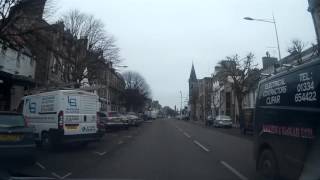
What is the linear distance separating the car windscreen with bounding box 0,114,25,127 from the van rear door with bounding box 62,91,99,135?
387 cm

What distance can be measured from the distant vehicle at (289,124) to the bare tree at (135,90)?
87.8 metres

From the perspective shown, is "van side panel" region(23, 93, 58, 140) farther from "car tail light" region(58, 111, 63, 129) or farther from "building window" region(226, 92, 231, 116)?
"building window" region(226, 92, 231, 116)

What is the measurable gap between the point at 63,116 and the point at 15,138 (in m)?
4.45

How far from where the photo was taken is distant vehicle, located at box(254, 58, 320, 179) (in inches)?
312

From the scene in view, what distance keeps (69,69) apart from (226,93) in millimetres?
52777

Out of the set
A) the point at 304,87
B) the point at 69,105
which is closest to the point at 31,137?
the point at 69,105

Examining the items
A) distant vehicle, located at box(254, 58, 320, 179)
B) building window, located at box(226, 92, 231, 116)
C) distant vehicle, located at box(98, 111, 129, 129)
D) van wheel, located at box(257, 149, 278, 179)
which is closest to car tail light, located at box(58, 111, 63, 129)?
distant vehicle, located at box(254, 58, 320, 179)

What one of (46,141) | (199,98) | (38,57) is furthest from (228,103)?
(46,141)

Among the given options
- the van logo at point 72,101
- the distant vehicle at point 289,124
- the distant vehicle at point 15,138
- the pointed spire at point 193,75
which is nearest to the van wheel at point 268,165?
the distant vehicle at point 289,124

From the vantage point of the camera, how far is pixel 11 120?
540 inches

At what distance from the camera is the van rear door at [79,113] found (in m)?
18.0

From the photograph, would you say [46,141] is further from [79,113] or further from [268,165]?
[268,165]

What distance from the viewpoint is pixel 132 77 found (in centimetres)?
11300

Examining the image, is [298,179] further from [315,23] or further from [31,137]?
[315,23]
